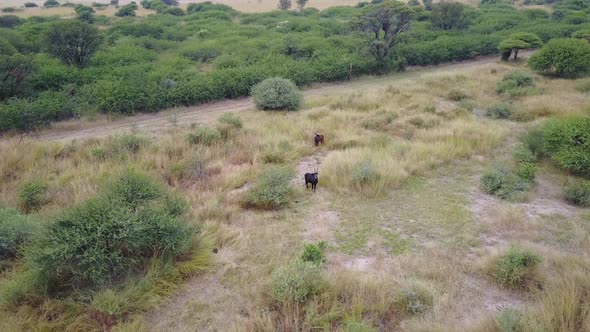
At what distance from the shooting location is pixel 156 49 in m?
27.4

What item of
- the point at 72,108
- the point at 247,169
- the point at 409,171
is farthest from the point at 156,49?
the point at 409,171

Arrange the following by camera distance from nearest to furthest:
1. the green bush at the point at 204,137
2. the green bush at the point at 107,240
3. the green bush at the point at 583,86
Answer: the green bush at the point at 107,240
the green bush at the point at 204,137
the green bush at the point at 583,86

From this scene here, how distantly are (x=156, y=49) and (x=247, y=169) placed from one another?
870 inches

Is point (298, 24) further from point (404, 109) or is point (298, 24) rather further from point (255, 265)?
point (255, 265)

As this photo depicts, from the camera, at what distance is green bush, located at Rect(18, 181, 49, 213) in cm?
735

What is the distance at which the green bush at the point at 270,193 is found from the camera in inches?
290

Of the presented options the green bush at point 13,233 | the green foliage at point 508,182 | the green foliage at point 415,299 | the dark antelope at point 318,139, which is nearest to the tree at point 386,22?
the dark antelope at point 318,139

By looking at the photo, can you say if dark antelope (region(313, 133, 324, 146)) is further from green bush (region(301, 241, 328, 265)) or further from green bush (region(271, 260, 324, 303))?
green bush (region(271, 260, 324, 303))

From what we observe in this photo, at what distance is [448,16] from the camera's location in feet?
116

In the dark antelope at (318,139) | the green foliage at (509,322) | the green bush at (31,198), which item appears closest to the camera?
the green foliage at (509,322)

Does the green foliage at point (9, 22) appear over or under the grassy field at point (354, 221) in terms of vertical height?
over

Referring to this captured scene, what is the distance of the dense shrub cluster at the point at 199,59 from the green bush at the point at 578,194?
48.6 ft

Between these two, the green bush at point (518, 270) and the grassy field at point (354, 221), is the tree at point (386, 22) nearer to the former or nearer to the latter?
the grassy field at point (354, 221)

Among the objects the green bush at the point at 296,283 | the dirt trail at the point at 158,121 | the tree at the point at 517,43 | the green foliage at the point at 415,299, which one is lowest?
the dirt trail at the point at 158,121
